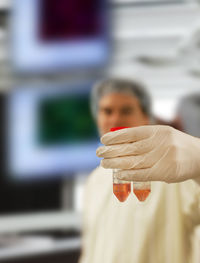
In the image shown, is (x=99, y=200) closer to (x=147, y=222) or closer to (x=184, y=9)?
(x=147, y=222)

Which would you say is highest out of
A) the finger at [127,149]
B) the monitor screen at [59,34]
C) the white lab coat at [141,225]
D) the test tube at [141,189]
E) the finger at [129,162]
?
the monitor screen at [59,34]

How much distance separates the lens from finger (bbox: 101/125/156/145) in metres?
0.62

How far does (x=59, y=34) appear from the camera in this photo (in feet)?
3.33

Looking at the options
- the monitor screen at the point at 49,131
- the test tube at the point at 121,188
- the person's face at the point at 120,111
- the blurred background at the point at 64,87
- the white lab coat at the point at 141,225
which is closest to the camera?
the test tube at the point at 121,188

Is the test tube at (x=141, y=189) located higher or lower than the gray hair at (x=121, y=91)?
lower

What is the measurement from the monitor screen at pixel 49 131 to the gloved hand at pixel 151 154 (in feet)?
2.17

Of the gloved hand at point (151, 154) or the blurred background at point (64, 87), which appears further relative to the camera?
the blurred background at point (64, 87)

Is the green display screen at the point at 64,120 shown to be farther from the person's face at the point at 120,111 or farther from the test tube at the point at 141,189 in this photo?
the test tube at the point at 141,189

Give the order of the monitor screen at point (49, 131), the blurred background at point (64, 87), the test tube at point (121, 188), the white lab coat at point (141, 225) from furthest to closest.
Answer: the monitor screen at point (49, 131), the blurred background at point (64, 87), the white lab coat at point (141, 225), the test tube at point (121, 188)

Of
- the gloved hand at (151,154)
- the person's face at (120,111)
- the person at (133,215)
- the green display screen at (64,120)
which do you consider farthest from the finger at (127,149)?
the green display screen at (64,120)

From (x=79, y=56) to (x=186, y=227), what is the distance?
550mm

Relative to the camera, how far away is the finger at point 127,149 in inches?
24.4

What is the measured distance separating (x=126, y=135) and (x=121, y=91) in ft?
1.22

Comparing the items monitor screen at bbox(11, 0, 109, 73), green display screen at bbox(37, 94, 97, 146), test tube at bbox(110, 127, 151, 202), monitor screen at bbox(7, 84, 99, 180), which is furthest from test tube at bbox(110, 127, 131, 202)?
green display screen at bbox(37, 94, 97, 146)
